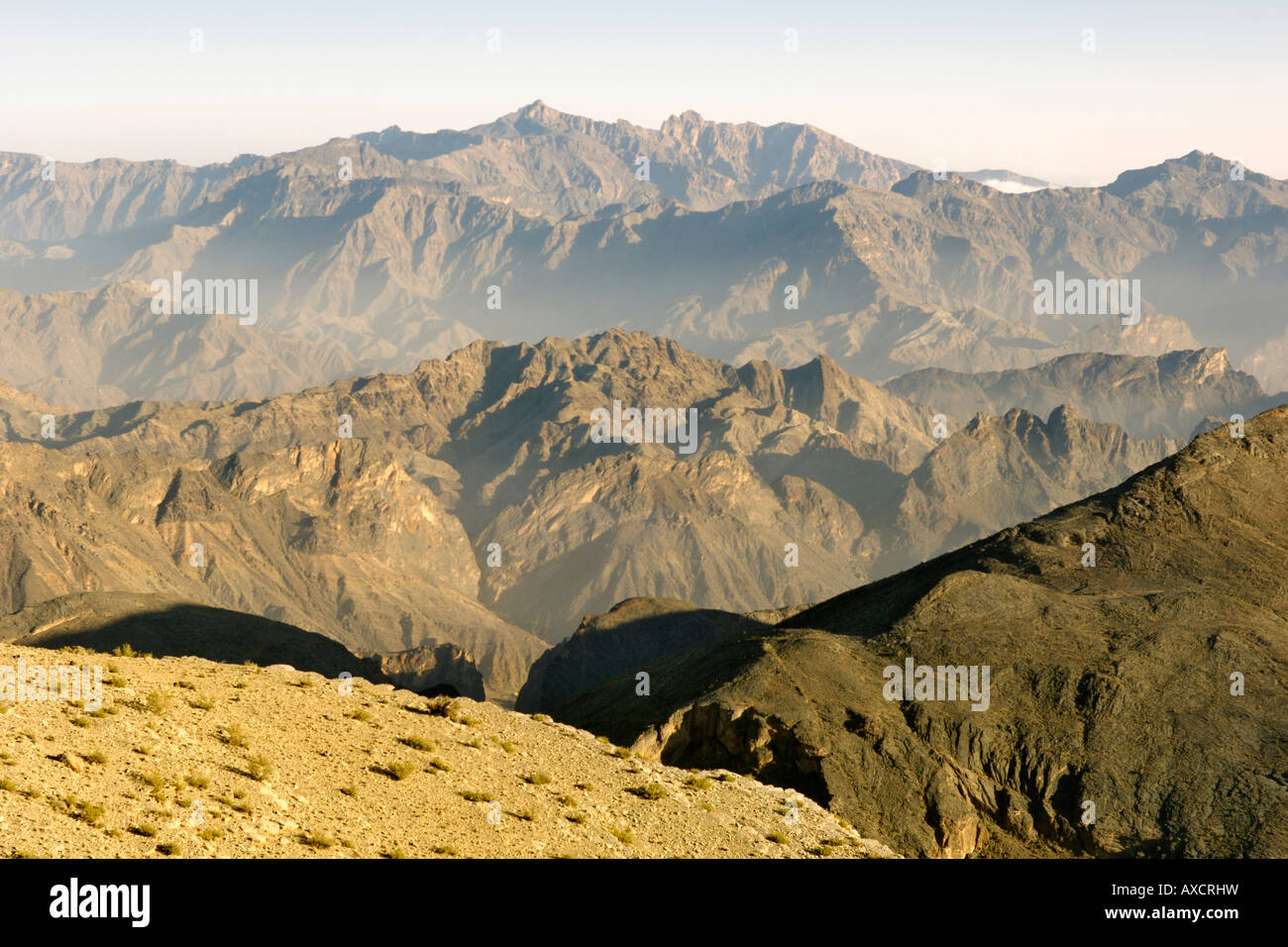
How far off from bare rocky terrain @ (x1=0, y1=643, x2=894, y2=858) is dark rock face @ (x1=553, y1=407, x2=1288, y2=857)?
56.8 feet

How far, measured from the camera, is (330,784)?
29.2 m

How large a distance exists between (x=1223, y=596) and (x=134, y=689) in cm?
6949

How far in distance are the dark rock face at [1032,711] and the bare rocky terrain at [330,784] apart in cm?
1731

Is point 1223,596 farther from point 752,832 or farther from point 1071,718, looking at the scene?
point 752,832

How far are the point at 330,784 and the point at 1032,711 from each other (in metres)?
46.7

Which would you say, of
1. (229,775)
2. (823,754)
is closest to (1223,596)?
(823,754)

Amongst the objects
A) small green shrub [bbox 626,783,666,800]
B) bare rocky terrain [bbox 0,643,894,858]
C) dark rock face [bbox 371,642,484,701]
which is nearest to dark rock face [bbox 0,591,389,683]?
dark rock face [bbox 371,642,484,701]

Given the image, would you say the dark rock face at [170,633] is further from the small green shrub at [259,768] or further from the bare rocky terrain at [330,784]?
the small green shrub at [259,768]

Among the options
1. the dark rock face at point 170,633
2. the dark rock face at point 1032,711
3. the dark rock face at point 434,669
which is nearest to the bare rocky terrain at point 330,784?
the dark rock face at point 1032,711

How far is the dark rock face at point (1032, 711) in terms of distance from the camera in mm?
56781

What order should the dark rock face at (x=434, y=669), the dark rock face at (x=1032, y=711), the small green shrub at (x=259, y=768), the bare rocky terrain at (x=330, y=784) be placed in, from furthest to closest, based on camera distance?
the dark rock face at (x=434, y=669), the dark rock face at (x=1032, y=711), the small green shrub at (x=259, y=768), the bare rocky terrain at (x=330, y=784)
